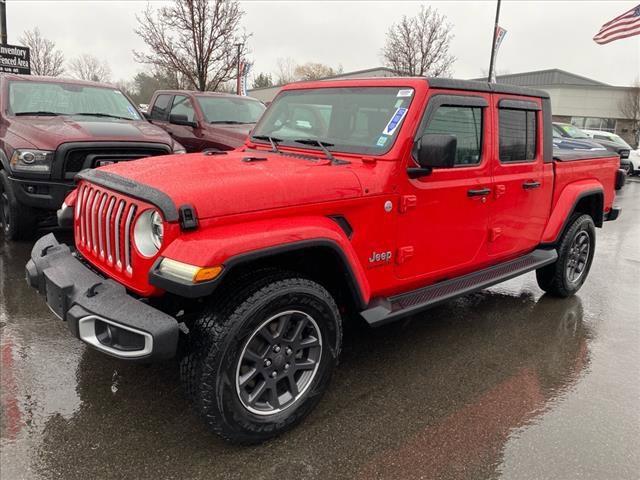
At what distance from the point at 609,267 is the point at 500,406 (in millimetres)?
4254

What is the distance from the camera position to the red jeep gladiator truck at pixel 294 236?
2340 mm

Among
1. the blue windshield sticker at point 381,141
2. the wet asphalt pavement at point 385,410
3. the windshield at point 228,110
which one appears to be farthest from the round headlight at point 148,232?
the windshield at point 228,110

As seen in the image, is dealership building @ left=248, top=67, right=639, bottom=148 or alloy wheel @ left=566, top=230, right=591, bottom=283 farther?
dealership building @ left=248, top=67, right=639, bottom=148

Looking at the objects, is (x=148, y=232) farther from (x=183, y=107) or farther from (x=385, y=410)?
(x=183, y=107)

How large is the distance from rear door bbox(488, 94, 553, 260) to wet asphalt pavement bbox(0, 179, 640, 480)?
31.2 inches

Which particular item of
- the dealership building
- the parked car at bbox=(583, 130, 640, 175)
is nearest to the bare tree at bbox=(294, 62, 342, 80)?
the dealership building

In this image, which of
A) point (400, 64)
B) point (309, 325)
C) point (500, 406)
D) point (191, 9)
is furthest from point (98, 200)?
point (400, 64)

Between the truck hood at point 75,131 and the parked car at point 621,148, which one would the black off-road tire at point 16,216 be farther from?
the parked car at point 621,148

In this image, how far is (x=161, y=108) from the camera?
941 centimetres

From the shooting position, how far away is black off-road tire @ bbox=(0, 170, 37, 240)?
17.7 feet

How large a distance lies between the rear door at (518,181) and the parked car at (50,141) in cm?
383

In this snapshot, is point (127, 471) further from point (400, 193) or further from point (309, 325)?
point (400, 193)

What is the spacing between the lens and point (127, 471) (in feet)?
7.81

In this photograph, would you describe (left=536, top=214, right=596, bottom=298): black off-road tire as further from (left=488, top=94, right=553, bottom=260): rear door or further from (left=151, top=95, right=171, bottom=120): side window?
(left=151, top=95, right=171, bottom=120): side window
